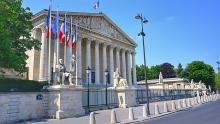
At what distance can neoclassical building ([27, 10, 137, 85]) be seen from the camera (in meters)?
42.1

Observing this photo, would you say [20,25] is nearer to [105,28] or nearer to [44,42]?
[44,42]

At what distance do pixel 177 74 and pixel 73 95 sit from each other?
90.3 m

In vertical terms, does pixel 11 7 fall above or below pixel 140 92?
above

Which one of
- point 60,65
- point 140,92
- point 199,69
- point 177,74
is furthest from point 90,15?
point 177,74

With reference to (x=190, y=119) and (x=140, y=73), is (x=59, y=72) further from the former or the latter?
(x=140, y=73)

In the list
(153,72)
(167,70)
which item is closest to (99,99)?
(167,70)

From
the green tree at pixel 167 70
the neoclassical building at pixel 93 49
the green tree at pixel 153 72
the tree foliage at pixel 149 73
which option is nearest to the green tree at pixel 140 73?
the tree foliage at pixel 149 73

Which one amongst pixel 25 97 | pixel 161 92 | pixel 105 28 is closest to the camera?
pixel 25 97

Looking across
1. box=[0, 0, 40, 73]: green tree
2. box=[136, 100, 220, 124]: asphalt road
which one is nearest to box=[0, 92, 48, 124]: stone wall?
box=[0, 0, 40, 73]: green tree

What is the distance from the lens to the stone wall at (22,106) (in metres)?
17.9

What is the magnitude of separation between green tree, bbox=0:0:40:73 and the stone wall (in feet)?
9.75

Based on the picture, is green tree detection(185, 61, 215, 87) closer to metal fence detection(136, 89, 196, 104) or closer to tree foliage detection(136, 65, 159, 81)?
tree foliage detection(136, 65, 159, 81)

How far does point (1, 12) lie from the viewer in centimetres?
1981

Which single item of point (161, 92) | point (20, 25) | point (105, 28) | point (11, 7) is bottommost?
point (161, 92)
